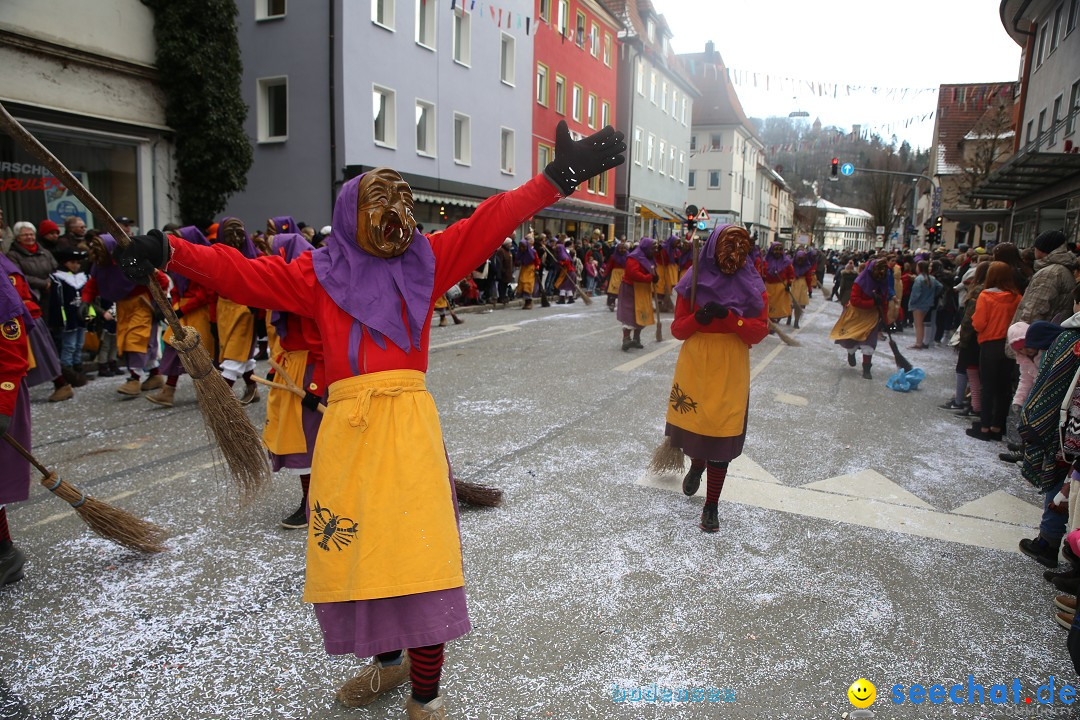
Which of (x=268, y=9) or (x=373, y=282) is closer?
(x=373, y=282)

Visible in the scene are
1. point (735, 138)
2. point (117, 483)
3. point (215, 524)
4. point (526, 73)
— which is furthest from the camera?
point (735, 138)

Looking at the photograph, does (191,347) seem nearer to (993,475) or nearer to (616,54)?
(993,475)

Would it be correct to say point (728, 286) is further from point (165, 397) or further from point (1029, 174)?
point (1029, 174)

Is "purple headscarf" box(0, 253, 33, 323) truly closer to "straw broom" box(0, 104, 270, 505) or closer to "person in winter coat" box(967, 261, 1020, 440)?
"straw broom" box(0, 104, 270, 505)

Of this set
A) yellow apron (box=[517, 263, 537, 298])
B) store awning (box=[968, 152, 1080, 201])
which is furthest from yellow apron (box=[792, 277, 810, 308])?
yellow apron (box=[517, 263, 537, 298])

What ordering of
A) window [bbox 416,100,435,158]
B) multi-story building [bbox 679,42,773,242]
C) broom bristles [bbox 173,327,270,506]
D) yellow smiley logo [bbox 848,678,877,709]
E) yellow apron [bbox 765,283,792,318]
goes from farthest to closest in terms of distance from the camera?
multi-story building [bbox 679,42,773,242] < window [bbox 416,100,435,158] < yellow apron [bbox 765,283,792,318] < broom bristles [bbox 173,327,270,506] < yellow smiley logo [bbox 848,678,877,709]

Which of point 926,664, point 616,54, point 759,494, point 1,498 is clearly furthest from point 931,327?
point 616,54

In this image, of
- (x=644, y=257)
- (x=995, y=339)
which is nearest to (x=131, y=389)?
(x=644, y=257)

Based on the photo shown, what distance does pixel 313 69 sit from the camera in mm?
18812

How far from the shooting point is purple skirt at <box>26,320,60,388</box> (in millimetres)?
3941

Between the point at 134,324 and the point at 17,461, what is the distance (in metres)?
4.58

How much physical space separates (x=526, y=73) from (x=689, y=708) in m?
27.1

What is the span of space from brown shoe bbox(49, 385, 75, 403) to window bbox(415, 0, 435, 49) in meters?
16.6

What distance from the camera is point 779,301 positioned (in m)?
14.7
